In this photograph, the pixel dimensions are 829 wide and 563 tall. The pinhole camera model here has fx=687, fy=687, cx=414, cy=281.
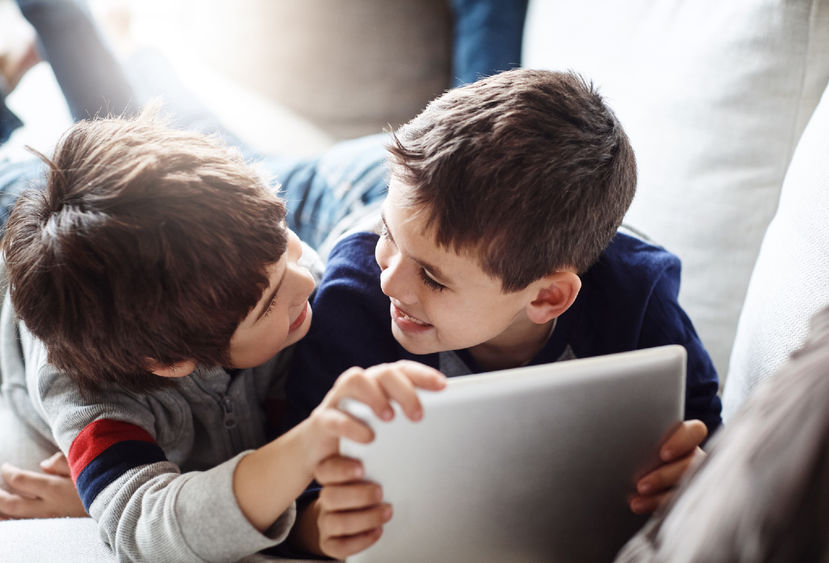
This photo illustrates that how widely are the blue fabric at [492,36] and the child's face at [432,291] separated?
0.58 metres

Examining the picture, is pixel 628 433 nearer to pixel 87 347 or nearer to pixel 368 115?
pixel 87 347

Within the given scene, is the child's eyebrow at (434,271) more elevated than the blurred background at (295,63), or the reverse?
the blurred background at (295,63)

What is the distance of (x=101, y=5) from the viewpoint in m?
1.36

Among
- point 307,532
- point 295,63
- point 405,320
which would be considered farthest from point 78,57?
point 307,532

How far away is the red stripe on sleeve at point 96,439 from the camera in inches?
26.2

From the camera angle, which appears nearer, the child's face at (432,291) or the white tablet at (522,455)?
the white tablet at (522,455)

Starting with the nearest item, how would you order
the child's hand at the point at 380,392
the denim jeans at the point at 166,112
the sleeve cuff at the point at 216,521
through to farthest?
the child's hand at the point at 380,392 → the sleeve cuff at the point at 216,521 → the denim jeans at the point at 166,112

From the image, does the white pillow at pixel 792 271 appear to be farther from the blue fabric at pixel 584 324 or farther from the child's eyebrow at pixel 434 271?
the child's eyebrow at pixel 434 271

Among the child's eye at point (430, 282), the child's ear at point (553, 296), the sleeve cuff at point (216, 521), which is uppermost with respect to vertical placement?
the child's eye at point (430, 282)

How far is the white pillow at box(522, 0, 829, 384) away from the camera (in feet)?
2.71

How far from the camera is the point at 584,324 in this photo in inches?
32.4

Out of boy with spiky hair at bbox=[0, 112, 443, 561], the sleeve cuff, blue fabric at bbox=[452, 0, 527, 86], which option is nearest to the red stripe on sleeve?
boy with spiky hair at bbox=[0, 112, 443, 561]

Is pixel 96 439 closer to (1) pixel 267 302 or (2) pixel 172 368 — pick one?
(2) pixel 172 368

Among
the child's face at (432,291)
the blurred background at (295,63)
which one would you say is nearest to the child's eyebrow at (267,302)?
the child's face at (432,291)
